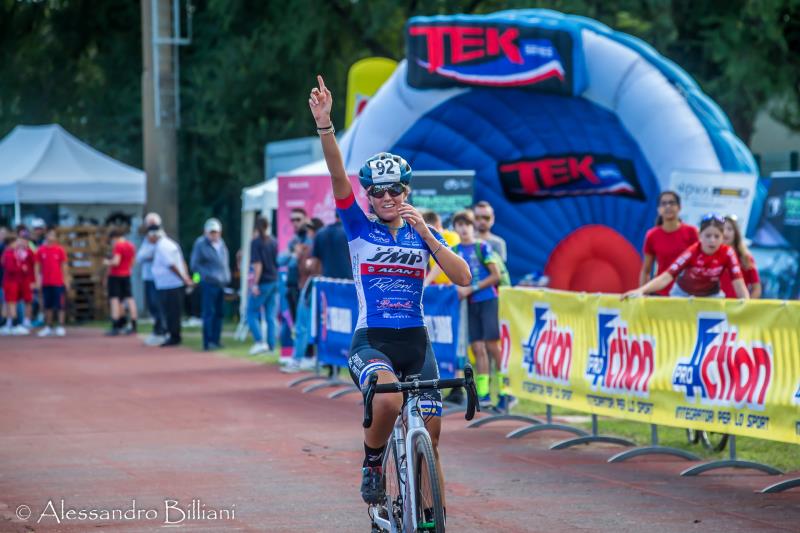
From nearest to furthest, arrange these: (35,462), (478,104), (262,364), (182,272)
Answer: (35,462)
(262,364)
(478,104)
(182,272)

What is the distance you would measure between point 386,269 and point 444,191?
37.4 feet

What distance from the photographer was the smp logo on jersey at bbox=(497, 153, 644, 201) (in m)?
19.8

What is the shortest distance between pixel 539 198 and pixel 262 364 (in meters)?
5.16

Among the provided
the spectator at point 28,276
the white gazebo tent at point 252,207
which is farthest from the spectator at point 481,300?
the spectator at point 28,276

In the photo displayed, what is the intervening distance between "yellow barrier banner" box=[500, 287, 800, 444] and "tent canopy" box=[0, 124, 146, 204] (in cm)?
1856

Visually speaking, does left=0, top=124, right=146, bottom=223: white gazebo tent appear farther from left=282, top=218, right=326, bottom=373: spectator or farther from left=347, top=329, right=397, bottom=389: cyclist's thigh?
left=347, top=329, right=397, bottom=389: cyclist's thigh

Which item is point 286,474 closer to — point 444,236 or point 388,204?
point 388,204

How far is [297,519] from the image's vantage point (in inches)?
313

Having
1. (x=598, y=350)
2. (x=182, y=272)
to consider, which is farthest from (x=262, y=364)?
(x=598, y=350)

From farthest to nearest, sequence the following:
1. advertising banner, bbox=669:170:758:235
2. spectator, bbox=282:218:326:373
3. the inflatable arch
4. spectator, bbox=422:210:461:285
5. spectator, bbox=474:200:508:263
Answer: the inflatable arch, spectator, bbox=282:218:326:373, advertising banner, bbox=669:170:758:235, spectator, bbox=474:200:508:263, spectator, bbox=422:210:461:285

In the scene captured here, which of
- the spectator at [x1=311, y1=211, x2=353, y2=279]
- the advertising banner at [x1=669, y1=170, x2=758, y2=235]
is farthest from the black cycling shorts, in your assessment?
the advertising banner at [x1=669, y1=170, x2=758, y2=235]

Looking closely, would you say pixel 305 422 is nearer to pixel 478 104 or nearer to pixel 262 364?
pixel 262 364

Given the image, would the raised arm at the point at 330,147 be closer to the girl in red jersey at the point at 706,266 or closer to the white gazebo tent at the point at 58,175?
the girl in red jersey at the point at 706,266

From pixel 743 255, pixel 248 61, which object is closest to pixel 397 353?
pixel 743 255
